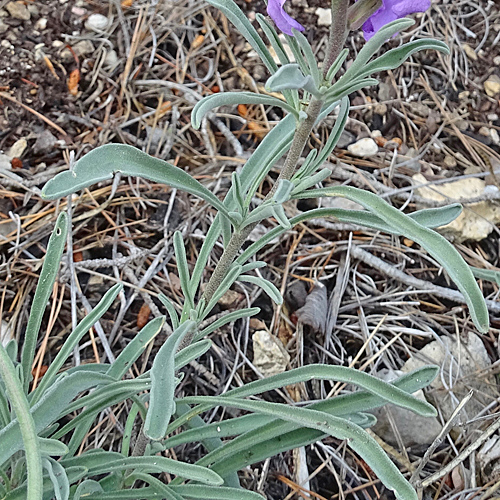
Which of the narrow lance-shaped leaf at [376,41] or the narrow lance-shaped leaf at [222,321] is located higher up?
the narrow lance-shaped leaf at [376,41]

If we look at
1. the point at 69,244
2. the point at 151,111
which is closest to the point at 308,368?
the point at 69,244

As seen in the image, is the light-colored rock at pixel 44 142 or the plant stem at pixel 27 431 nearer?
the plant stem at pixel 27 431

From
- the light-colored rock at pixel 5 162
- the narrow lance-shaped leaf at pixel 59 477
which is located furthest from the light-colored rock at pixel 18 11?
the narrow lance-shaped leaf at pixel 59 477

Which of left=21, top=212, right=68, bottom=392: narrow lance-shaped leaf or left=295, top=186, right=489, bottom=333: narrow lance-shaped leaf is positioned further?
left=21, top=212, right=68, bottom=392: narrow lance-shaped leaf

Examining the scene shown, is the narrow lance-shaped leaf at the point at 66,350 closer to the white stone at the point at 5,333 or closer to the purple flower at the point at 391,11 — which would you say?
the white stone at the point at 5,333

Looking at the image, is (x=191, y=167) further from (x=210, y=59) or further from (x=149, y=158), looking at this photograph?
(x=149, y=158)

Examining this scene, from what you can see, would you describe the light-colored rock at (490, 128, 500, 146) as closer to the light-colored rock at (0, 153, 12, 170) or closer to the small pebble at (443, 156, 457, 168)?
the small pebble at (443, 156, 457, 168)

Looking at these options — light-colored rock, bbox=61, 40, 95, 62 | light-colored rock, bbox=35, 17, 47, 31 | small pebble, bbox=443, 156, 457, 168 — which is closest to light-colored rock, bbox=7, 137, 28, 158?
light-colored rock, bbox=61, 40, 95, 62
